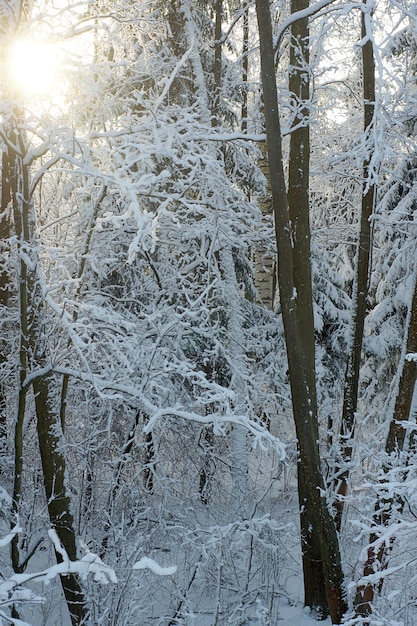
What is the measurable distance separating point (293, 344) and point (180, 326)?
2517mm

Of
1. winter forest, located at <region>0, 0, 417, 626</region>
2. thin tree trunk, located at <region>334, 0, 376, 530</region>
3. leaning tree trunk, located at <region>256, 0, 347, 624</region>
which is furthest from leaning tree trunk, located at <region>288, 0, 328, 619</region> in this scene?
thin tree trunk, located at <region>334, 0, 376, 530</region>

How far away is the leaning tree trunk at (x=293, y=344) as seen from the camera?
5.67 m

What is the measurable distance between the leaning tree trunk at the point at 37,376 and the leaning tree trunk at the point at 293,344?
7.68 feet

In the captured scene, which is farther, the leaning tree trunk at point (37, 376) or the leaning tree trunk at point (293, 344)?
the leaning tree trunk at point (293, 344)

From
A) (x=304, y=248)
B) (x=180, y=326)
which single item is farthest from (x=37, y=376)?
(x=304, y=248)

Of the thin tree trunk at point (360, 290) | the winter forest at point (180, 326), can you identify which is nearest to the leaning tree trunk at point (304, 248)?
the winter forest at point (180, 326)

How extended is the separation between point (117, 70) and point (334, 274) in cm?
848

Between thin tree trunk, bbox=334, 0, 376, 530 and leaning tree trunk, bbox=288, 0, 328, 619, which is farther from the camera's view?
thin tree trunk, bbox=334, 0, 376, 530

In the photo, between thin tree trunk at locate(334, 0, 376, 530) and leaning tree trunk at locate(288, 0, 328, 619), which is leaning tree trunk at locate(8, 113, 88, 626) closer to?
leaning tree trunk at locate(288, 0, 328, 619)

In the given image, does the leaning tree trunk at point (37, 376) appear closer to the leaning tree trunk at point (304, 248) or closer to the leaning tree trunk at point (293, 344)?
the leaning tree trunk at point (293, 344)

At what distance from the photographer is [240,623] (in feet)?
21.7

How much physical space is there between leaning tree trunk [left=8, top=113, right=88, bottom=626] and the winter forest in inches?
1.0

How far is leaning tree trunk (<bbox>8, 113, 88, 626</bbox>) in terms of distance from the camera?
17.2 ft

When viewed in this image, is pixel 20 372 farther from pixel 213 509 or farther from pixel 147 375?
pixel 213 509
